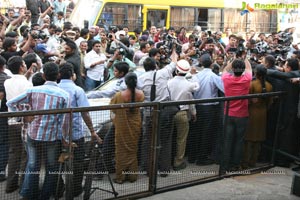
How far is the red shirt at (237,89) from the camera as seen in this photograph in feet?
19.7

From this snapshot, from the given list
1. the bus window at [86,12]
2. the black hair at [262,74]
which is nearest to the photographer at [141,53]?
the black hair at [262,74]

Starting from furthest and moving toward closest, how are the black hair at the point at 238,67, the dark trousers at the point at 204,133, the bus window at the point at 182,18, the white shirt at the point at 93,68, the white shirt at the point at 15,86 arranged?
the bus window at the point at 182,18 < the white shirt at the point at 93,68 < the black hair at the point at 238,67 < the dark trousers at the point at 204,133 < the white shirt at the point at 15,86

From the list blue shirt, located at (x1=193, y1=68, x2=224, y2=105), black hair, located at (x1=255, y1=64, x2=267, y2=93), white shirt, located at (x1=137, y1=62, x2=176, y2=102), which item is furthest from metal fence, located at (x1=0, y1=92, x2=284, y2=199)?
blue shirt, located at (x1=193, y1=68, x2=224, y2=105)

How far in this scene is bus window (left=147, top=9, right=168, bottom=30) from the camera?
54.3ft

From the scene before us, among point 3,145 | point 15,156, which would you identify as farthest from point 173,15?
point 3,145

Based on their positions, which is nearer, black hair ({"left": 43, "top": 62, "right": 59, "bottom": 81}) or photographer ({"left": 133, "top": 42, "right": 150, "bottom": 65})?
black hair ({"left": 43, "top": 62, "right": 59, "bottom": 81})

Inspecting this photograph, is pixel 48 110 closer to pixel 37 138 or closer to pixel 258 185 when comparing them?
pixel 37 138

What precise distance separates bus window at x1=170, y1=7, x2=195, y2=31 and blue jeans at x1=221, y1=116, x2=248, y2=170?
11.7 meters

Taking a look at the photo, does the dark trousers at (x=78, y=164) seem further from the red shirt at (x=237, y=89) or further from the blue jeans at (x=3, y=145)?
the red shirt at (x=237, y=89)

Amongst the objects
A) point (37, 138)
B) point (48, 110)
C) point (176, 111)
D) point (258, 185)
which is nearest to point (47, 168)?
point (37, 138)

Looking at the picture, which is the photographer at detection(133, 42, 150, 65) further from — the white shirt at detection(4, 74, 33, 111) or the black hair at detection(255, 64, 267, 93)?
the white shirt at detection(4, 74, 33, 111)

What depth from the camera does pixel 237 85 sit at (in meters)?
6.14

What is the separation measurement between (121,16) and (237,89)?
1071 cm

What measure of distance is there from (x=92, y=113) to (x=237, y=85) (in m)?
2.44
